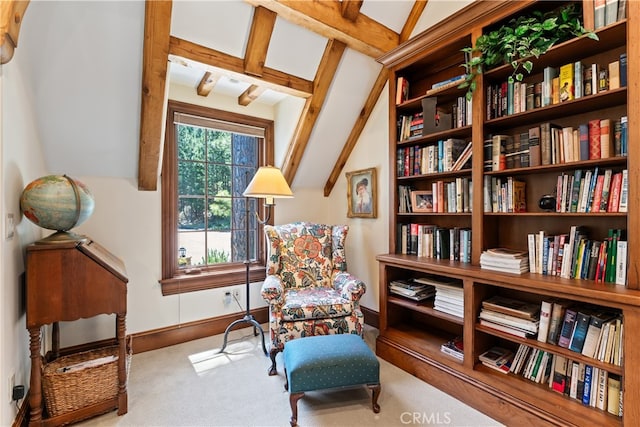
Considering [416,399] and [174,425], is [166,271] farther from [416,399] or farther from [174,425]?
[416,399]

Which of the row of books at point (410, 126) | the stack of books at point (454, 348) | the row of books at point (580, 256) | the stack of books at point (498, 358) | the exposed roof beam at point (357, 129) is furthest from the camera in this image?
the exposed roof beam at point (357, 129)

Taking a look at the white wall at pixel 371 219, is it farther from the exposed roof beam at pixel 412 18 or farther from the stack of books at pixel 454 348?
the stack of books at pixel 454 348

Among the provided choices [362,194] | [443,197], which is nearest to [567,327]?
[443,197]

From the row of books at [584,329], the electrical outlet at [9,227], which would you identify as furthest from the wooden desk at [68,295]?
the row of books at [584,329]

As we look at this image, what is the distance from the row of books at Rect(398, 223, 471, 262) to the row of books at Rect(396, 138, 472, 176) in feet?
1.52

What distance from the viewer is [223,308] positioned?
10.2ft

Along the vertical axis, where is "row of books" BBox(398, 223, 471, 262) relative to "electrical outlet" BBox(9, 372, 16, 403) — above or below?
above

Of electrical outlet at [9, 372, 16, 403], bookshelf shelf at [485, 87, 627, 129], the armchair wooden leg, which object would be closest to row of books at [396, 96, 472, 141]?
bookshelf shelf at [485, 87, 627, 129]

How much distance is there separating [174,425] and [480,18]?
10.2ft

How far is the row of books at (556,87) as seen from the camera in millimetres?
1568

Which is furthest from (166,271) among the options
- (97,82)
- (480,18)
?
(480,18)

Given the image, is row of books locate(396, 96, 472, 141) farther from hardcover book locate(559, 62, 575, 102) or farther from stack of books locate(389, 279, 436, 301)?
stack of books locate(389, 279, 436, 301)

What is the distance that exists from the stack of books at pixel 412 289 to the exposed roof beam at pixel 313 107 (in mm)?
1643

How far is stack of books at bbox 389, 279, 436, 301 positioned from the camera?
94.0 inches
